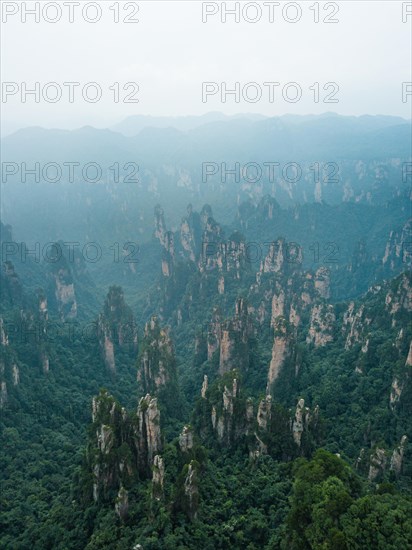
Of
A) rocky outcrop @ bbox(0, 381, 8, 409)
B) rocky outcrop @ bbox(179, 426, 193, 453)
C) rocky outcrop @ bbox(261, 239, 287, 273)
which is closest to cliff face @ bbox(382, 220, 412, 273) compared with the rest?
rocky outcrop @ bbox(261, 239, 287, 273)

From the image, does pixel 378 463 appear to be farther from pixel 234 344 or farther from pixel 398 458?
pixel 234 344

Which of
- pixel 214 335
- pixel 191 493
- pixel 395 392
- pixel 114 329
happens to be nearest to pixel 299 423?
pixel 395 392

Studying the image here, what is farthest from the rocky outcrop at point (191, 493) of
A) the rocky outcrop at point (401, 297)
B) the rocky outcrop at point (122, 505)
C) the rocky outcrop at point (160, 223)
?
the rocky outcrop at point (160, 223)

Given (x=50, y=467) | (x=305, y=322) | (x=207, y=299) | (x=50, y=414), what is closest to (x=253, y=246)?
(x=207, y=299)

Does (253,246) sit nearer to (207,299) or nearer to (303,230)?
(303,230)

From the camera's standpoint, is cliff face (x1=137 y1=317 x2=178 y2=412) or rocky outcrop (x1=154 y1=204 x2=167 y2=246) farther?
rocky outcrop (x1=154 y1=204 x2=167 y2=246)

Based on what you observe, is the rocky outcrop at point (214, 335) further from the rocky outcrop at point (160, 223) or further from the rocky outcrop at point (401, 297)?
the rocky outcrop at point (160, 223)

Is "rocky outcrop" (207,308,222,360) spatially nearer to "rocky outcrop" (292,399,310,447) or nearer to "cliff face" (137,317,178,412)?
"cliff face" (137,317,178,412)
